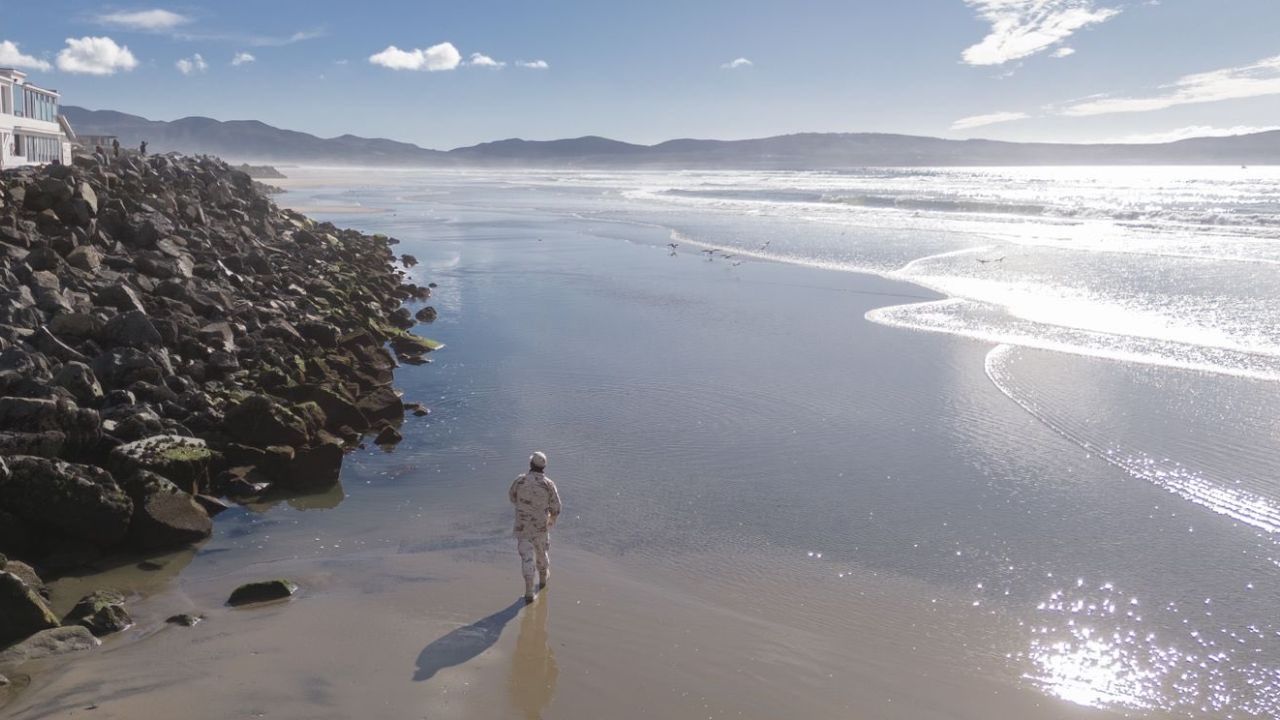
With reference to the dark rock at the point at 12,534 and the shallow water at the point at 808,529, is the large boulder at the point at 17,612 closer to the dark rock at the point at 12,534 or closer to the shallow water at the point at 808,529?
the shallow water at the point at 808,529

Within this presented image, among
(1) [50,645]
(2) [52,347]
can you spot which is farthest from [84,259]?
(1) [50,645]

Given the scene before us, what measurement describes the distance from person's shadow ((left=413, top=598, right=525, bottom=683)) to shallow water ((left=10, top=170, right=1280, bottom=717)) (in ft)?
0.11

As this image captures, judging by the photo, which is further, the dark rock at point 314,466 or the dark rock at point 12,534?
the dark rock at point 314,466

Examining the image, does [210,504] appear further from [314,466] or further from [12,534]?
[12,534]

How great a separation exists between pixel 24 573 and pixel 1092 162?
674 ft

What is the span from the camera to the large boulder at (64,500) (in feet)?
24.7

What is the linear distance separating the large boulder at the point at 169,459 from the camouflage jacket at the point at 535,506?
10.7 feet

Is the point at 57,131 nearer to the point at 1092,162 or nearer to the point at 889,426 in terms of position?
the point at 889,426

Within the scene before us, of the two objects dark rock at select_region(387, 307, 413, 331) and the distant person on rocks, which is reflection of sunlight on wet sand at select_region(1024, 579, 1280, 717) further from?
dark rock at select_region(387, 307, 413, 331)

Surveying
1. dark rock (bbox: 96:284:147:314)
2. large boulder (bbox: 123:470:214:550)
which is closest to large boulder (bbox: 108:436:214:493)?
large boulder (bbox: 123:470:214:550)

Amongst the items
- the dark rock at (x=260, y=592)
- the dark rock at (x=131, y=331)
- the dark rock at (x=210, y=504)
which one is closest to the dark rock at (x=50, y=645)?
the dark rock at (x=260, y=592)

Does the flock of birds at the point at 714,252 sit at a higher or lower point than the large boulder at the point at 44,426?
higher

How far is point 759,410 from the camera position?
12406 mm

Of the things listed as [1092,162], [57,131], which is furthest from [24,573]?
[1092,162]
